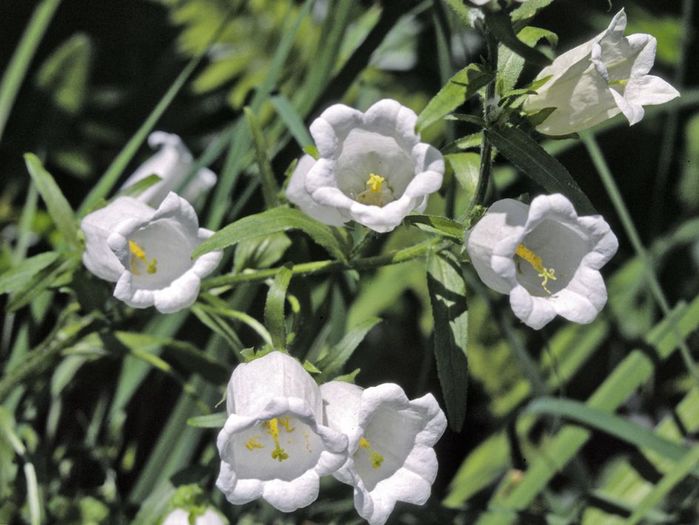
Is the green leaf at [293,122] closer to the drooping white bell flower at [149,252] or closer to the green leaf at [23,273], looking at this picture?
the drooping white bell flower at [149,252]

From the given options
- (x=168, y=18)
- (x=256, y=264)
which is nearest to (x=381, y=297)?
(x=256, y=264)

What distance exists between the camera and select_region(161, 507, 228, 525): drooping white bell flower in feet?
5.61

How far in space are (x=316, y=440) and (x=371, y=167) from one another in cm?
47

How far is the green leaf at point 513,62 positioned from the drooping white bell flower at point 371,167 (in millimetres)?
168

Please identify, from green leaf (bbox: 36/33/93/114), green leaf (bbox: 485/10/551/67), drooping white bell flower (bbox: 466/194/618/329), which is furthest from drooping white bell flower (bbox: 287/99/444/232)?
green leaf (bbox: 36/33/93/114)

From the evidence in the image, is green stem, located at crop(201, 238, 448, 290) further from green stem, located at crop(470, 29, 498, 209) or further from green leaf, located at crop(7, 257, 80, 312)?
green leaf, located at crop(7, 257, 80, 312)

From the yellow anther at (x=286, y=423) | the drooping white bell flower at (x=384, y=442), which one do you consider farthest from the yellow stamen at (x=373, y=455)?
the yellow anther at (x=286, y=423)

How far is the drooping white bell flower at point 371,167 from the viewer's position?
1315 millimetres

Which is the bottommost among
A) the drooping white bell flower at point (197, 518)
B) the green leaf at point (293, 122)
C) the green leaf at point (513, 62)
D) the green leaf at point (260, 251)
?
the drooping white bell flower at point (197, 518)

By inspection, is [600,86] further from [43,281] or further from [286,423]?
[43,281]

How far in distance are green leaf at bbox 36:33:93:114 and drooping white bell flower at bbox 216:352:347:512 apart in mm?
Answer: 1505

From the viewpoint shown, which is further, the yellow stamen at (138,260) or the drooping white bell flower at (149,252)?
the yellow stamen at (138,260)

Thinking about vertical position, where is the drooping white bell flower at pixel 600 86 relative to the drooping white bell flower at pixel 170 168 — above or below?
above

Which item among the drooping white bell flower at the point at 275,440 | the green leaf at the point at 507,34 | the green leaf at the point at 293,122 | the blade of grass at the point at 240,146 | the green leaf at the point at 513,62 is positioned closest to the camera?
the green leaf at the point at 507,34
